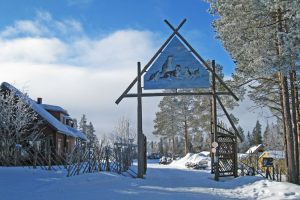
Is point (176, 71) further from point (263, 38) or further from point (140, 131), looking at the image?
point (263, 38)

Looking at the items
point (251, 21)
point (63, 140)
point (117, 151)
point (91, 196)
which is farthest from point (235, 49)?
point (63, 140)

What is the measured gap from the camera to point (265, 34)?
20.2m

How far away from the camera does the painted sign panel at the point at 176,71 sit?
74.1 feet

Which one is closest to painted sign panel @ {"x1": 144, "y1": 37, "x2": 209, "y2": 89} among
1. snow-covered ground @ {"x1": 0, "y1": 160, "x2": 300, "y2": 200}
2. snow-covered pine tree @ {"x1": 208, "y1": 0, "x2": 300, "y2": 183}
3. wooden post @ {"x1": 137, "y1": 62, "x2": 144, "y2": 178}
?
wooden post @ {"x1": 137, "y1": 62, "x2": 144, "y2": 178}

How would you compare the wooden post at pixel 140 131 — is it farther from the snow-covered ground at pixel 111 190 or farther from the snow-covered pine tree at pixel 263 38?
the snow-covered pine tree at pixel 263 38

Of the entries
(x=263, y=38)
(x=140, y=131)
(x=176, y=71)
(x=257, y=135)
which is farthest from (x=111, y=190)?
(x=257, y=135)

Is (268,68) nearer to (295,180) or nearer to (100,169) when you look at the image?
(295,180)

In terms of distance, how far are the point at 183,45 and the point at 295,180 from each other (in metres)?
9.03

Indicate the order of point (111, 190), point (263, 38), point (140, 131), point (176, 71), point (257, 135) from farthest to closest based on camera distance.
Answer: point (257, 135)
point (176, 71)
point (140, 131)
point (263, 38)
point (111, 190)

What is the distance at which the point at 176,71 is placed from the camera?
22688 mm

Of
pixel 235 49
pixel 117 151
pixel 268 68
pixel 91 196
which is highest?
pixel 235 49

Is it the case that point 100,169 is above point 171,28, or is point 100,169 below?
below

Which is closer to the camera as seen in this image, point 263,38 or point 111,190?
point 111,190

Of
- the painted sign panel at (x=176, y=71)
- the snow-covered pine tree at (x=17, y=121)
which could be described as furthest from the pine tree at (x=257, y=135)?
the painted sign panel at (x=176, y=71)
